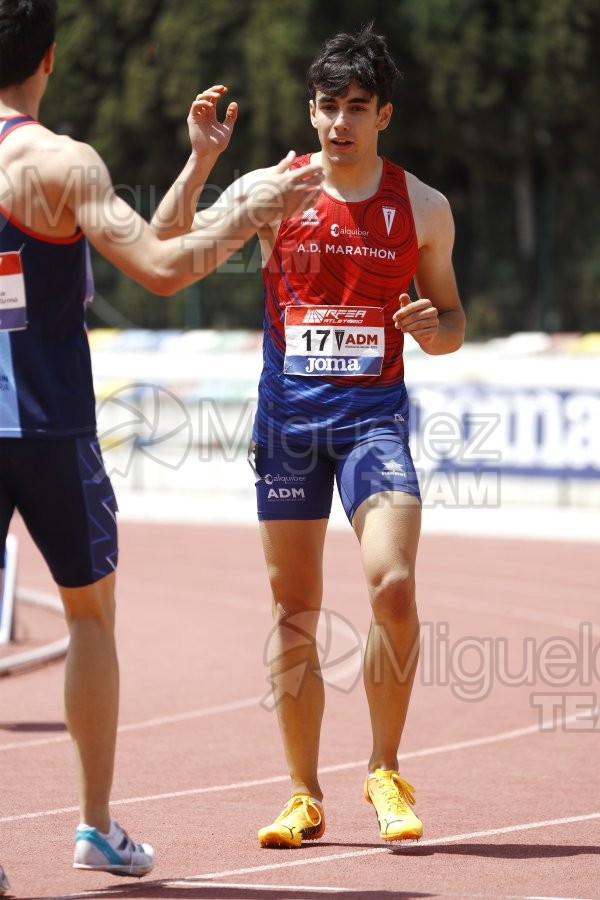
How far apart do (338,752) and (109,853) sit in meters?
2.76

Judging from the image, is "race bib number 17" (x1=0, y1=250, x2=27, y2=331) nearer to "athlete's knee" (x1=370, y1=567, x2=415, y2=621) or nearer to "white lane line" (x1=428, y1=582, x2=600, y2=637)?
"athlete's knee" (x1=370, y1=567, x2=415, y2=621)

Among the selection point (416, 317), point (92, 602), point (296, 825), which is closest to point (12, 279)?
point (92, 602)

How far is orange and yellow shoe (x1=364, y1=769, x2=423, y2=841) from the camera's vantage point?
16.4 feet

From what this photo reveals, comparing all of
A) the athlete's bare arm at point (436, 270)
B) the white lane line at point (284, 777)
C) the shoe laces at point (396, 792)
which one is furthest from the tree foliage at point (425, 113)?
the shoe laces at point (396, 792)

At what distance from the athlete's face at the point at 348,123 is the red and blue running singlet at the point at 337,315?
0.35ft

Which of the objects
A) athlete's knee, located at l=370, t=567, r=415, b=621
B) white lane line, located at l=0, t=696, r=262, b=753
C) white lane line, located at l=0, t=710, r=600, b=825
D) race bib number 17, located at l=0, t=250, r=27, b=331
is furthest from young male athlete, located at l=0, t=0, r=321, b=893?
white lane line, located at l=0, t=696, r=262, b=753

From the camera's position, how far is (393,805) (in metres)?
5.06

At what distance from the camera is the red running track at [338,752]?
4.82m

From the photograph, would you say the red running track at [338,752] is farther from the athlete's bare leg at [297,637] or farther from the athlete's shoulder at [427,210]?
the athlete's shoulder at [427,210]

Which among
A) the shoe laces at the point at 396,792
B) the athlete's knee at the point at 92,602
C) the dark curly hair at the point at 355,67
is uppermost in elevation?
the dark curly hair at the point at 355,67

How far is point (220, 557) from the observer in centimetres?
1509

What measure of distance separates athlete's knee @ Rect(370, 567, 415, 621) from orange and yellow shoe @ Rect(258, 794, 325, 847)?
628 millimetres

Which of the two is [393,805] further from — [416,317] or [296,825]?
[416,317]

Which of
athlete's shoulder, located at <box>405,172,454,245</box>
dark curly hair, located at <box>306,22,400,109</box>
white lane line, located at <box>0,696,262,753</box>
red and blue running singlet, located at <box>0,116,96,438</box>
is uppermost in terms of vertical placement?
dark curly hair, located at <box>306,22,400,109</box>
